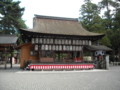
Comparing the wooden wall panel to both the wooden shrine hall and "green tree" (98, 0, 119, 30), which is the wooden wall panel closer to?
the wooden shrine hall

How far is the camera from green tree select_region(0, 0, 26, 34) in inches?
1258

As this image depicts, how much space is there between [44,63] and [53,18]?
27.1 ft

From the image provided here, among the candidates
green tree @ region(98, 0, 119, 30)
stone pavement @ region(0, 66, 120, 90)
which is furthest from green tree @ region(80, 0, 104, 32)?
stone pavement @ region(0, 66, 120, 90)

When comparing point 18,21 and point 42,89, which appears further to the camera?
point 18,21

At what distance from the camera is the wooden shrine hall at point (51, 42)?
17.9 metres

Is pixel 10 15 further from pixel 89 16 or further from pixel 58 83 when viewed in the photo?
pixel 58 83

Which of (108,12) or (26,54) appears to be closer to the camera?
(26,54)

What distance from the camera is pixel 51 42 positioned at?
18.4 metres

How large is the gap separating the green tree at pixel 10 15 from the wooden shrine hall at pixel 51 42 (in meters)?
13.6

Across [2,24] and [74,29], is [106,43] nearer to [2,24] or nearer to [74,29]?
[74,29]

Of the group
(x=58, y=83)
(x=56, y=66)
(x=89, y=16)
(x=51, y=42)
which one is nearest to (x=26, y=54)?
(x=51, y=42)

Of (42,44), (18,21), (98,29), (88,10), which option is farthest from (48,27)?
(18,21)

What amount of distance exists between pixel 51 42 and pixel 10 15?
1891 cm

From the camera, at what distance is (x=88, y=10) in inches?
1178
